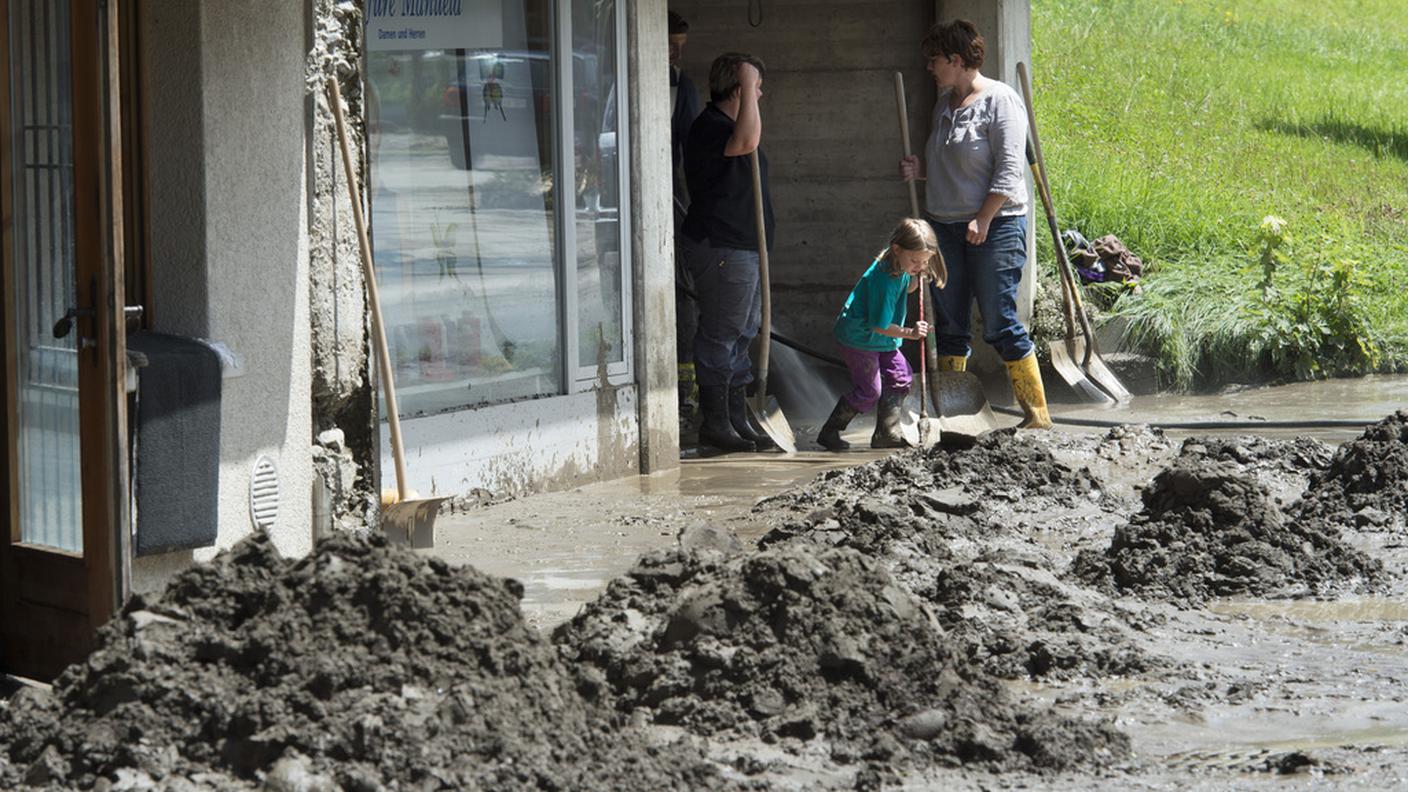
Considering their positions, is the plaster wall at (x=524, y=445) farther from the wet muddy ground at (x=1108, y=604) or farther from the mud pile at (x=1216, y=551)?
the mud pile at (x=1216, y=551)


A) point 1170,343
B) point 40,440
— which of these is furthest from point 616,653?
point 1170,343

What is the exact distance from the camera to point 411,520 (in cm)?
687

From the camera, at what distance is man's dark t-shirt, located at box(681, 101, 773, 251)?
401 inches

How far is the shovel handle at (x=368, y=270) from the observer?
6.38m

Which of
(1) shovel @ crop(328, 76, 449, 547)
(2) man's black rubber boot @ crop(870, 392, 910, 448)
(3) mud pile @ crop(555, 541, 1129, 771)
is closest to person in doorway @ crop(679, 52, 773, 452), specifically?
(2) man's black rubber boot @ crop(870, 392, 910, 448)

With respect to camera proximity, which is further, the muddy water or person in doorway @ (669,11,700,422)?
person in doorway @ (669,11,700,422)

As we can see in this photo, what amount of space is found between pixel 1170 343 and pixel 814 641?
8522 millimetres

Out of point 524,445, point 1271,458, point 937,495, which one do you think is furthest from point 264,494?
point 1271,458

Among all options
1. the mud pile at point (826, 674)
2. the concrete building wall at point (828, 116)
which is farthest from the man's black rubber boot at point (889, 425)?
the mud pile at point (826, 674)

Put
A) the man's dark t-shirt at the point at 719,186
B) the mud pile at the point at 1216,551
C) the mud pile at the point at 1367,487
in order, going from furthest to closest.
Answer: the man's dark t-shirt at the point at 719,186 → the mud pile at the point at 1367,487 → the mud pile at the point at 1216,551

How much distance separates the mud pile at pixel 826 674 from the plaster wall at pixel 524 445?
8.51 ft

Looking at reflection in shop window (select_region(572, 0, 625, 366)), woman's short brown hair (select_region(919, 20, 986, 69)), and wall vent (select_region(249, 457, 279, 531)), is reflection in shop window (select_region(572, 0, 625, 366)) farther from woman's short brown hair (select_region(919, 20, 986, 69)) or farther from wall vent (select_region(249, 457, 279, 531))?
wall vent (select_region(249, 457, 279, 531))

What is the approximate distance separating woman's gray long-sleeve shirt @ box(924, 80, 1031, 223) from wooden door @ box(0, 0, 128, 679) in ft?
19.7

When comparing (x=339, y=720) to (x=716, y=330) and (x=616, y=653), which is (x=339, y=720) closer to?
(x=616, y=653)
